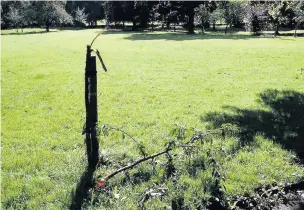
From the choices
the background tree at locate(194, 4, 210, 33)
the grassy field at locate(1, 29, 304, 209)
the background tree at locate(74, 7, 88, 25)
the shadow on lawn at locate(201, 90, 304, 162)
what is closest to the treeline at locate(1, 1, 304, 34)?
the background tree at locate(194, 4, 210, 33)

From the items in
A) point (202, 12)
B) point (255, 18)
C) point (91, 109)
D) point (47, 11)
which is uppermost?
point (47, 11)

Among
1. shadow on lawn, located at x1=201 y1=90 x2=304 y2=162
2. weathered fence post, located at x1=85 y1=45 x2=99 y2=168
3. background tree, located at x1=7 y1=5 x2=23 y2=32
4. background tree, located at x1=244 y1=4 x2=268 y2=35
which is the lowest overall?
shadow on lawn, located at x1=201 y1=90 x2=304 y2=162

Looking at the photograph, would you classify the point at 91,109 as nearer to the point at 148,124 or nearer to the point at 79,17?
the point at 148,124

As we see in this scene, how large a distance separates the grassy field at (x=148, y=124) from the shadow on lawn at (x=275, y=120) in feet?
0.08

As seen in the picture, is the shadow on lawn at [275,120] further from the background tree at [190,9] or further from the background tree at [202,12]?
the background tree at [202,12]

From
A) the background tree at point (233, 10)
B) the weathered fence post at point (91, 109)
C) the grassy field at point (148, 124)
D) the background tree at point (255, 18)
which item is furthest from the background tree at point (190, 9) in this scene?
Result: the weathered fence post at point (91, 109)

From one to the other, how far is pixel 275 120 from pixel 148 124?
3.25 metres

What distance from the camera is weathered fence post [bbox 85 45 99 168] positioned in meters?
5.23

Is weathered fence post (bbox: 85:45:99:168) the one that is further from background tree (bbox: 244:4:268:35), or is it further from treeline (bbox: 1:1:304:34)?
background tree (bbox: 244:4:268:35)

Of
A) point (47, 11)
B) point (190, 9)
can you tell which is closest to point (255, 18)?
point (190, 9)

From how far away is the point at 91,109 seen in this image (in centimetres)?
549

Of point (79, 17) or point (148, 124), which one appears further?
point (79, 17)

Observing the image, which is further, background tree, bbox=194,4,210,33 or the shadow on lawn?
background tree, bbox=194,4,210,33

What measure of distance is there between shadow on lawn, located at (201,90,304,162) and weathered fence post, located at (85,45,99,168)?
127 inches
